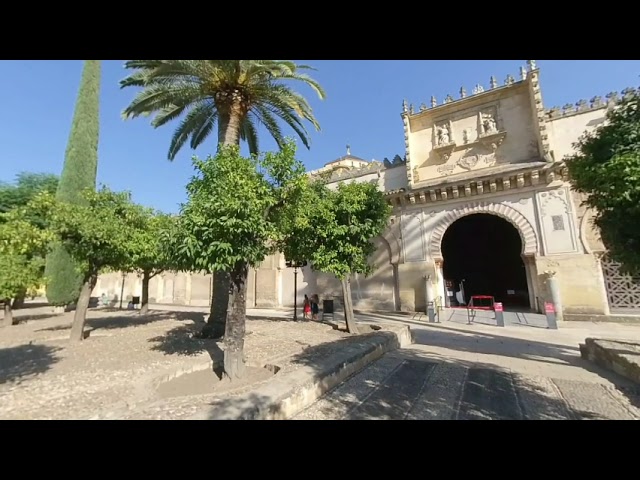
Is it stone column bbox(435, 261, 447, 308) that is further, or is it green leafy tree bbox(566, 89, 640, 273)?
stone column bbox(435, 261, 447, 308)

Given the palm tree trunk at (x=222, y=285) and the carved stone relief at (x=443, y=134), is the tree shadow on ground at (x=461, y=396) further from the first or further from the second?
the carved stone relief at (x=443, y=134)

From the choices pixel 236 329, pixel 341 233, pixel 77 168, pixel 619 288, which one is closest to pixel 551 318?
pixel 619 288

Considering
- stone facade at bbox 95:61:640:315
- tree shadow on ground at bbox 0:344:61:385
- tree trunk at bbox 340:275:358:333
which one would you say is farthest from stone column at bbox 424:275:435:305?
tree shadow on ground at bbox 0:344:61:385

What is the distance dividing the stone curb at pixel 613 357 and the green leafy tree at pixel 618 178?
1766 millimetres

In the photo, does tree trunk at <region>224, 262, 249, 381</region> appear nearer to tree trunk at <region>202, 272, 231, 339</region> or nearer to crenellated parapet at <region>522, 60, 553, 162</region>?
tree trunk at <region>202, 272, 231, 339</region>

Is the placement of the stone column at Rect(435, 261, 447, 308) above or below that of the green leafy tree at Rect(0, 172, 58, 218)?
below

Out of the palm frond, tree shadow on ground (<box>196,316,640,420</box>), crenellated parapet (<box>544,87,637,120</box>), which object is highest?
crenellated parapet (<box>544,87,637,120</box>)

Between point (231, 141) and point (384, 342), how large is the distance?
7796mm

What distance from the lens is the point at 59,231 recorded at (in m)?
7.93

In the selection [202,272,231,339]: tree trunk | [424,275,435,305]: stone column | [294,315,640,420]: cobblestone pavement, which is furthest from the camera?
[424,275,435,305]: stone column

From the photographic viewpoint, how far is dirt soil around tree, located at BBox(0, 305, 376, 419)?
386 cm

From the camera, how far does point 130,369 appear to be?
585 cm

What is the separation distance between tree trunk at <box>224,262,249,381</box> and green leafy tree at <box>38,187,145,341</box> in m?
4.92
